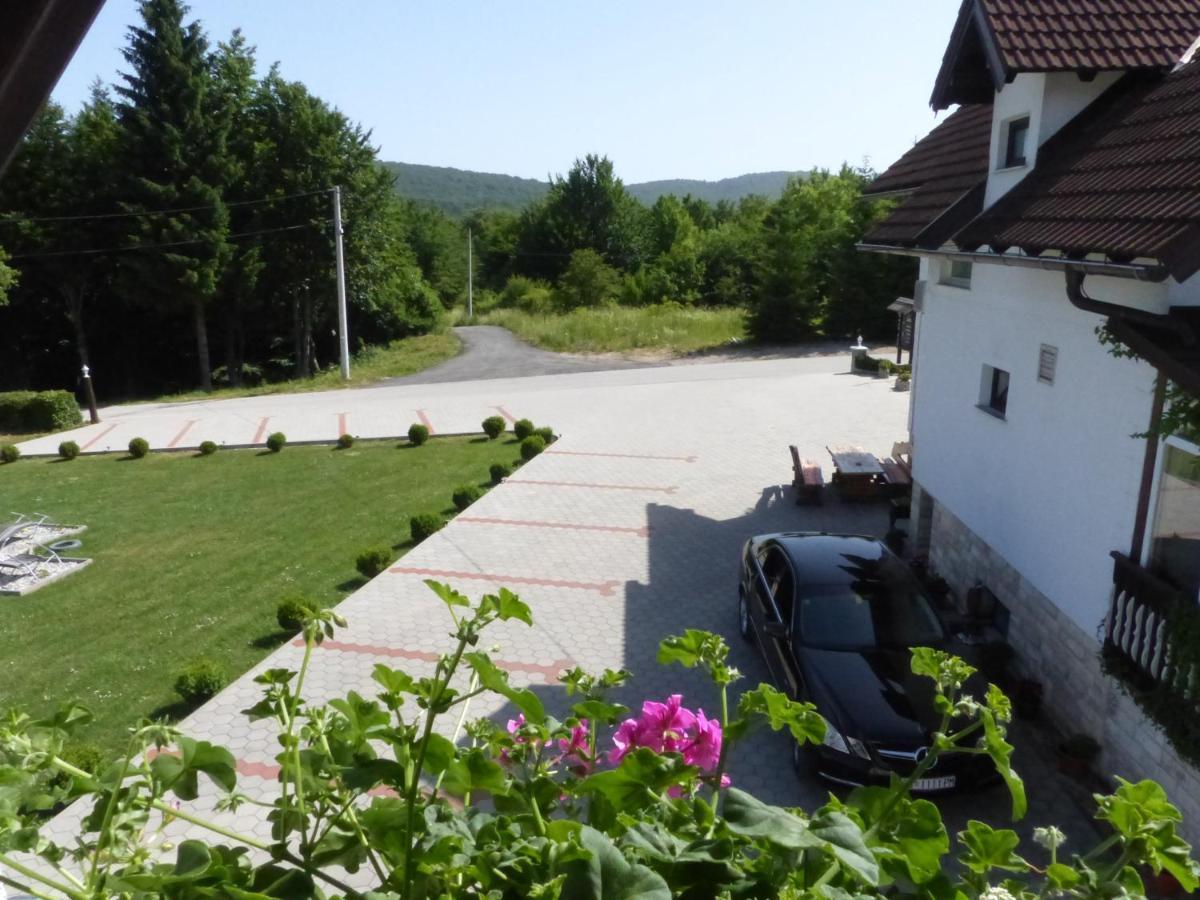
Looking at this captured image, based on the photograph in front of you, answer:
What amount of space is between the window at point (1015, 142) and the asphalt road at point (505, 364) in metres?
25.1

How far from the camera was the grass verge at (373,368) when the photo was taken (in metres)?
34.7

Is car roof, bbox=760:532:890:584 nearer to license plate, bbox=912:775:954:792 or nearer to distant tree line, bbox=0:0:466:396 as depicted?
license plate, bbox=912:775:954:792

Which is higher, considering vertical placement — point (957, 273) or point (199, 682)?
point (957, 273)

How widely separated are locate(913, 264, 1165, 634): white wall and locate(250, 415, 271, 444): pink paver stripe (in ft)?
56.4

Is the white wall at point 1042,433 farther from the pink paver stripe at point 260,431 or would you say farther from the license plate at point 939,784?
the pink paver stripe at point 260,431

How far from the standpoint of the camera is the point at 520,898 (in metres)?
1.39

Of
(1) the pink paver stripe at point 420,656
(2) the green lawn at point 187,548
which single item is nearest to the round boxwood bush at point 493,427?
(2) the green lawn at point 187,548

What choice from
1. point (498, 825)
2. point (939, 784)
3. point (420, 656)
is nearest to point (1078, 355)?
point (939, 784)

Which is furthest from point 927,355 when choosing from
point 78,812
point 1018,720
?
point 78,812

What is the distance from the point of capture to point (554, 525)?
14.7 m

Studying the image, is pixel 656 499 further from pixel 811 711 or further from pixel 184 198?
pixel 184 198

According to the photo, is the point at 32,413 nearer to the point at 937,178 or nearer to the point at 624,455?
the point at 624,455

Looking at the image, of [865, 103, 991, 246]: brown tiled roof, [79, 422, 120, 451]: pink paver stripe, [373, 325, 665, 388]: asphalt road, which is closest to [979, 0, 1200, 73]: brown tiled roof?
[865, 103, 991, 246]: brown tiled roof

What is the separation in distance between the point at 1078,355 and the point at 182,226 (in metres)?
34.8
